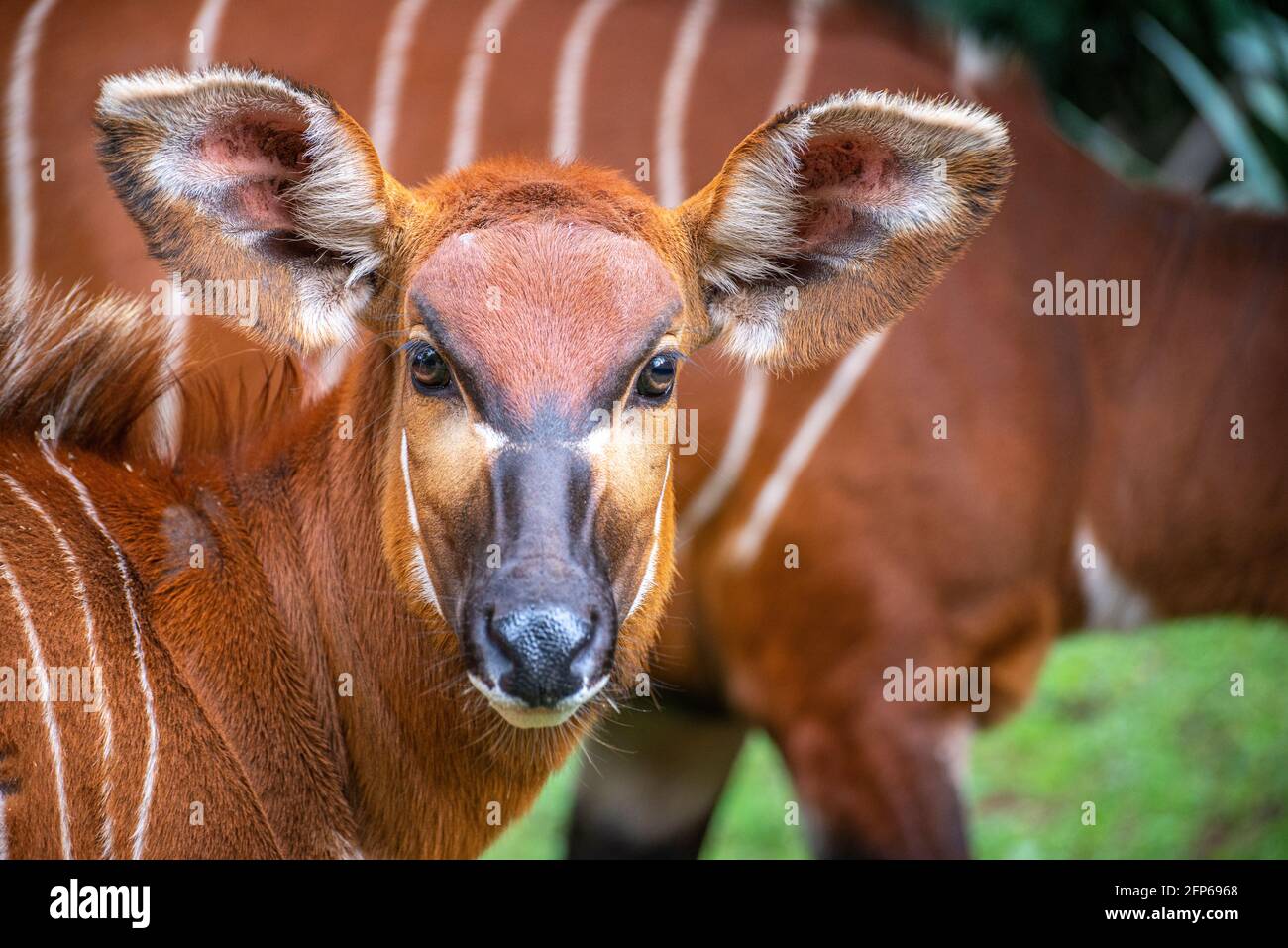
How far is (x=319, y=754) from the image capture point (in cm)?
321

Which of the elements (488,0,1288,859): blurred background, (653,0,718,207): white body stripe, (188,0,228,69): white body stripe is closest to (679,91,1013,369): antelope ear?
(653,0,718,207): white body stripe

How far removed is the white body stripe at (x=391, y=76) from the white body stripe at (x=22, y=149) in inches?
48.2

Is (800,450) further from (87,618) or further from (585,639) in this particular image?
(87,618)

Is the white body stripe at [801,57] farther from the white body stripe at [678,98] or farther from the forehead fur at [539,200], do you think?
the forehead fur at [539,200]

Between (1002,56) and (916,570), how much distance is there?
6.50ft

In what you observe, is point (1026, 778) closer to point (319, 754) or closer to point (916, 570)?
point (916, 570)

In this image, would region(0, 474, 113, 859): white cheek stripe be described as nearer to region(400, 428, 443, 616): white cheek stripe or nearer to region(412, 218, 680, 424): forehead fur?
region(400, 428, 443, 616): white cheek stripe

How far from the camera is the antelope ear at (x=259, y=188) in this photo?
9.95ft

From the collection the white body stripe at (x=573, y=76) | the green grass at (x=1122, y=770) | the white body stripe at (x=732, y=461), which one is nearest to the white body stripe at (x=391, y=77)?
the white body stripe at (x=573, y=76)

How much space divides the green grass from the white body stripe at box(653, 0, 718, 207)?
2.60m

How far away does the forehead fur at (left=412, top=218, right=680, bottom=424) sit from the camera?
2.91m

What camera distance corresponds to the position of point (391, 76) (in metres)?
5.04

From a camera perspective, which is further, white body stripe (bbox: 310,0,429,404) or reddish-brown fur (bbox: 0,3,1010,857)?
white body stripe (bbox: 310,0,429,404)

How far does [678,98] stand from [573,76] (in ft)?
1.23
